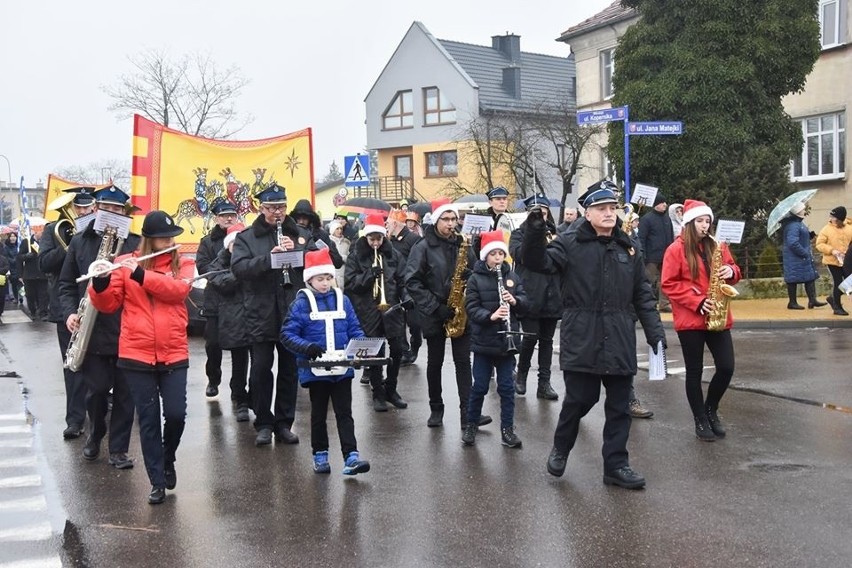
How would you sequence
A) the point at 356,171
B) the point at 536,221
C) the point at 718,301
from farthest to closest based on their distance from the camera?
1. the point at 356,171
2. the point at 718,301
3. the point at 536,221

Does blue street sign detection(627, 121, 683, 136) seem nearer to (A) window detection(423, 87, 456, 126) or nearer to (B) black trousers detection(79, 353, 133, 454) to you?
(B) black trousers detection(79, 353, 133, 454)

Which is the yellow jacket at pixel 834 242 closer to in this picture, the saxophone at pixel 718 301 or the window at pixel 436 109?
the saxophone at pixel 718 301

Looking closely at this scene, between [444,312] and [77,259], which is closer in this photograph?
[77,259]

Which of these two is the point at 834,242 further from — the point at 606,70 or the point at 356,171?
the point at 606,70

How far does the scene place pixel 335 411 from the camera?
7332 millimetres

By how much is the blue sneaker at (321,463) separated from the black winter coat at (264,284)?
1.30 m

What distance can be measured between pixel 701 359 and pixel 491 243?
1.86 metres

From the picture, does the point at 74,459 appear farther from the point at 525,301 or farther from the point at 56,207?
the point at 525,301

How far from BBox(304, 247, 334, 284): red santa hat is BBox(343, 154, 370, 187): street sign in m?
14.3

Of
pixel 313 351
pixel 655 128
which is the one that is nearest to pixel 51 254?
pixel 313 351

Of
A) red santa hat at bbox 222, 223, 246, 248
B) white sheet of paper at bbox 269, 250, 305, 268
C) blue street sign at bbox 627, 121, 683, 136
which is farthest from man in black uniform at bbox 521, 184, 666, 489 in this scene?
blue street sign at bbox 627, 121, 683, 136

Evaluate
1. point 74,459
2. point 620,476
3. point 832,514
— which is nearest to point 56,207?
point 74,459

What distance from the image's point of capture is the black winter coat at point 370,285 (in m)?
9.91

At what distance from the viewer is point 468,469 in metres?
7.38
